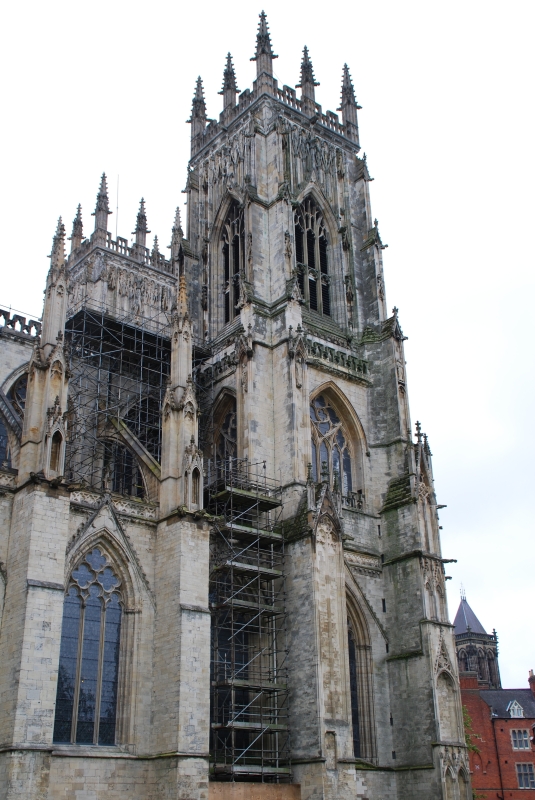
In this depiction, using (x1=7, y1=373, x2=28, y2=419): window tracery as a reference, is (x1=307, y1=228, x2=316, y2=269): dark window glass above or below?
above

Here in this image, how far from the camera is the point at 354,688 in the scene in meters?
30.3

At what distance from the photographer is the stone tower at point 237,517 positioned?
23391 mm

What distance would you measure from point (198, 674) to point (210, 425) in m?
12.4

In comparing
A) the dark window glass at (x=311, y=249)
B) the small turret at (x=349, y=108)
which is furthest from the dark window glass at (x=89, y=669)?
the small turret at (x=349, y=108)

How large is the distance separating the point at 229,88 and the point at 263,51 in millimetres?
2767

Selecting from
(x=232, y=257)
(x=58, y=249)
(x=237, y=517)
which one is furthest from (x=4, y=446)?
(x=232, y=257)

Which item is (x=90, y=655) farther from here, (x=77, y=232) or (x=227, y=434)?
(x=77, y=232)

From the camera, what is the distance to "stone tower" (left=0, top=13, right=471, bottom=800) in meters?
23.4

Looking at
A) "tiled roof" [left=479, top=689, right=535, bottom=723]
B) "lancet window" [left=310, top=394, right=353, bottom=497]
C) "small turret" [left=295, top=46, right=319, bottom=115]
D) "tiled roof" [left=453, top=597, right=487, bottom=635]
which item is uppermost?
"small turret" [left=295, top=46, right=319, bottom=115]

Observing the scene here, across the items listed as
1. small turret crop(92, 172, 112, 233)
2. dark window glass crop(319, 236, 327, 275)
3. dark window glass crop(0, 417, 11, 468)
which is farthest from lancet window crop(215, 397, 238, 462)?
small turret crop(92, 172, 112, 233)

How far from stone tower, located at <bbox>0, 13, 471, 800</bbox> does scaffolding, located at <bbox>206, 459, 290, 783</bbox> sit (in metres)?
0.12

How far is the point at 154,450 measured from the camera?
34344 mm

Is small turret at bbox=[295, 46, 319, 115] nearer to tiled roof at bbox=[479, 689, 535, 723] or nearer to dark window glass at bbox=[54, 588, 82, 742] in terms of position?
dark window glass at bbox=[54, 588, 82, 742]

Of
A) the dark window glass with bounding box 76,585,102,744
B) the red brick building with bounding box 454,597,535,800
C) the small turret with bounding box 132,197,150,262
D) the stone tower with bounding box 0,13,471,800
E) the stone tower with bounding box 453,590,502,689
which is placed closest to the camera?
the stone tower with bounding box 0,13,471,800
